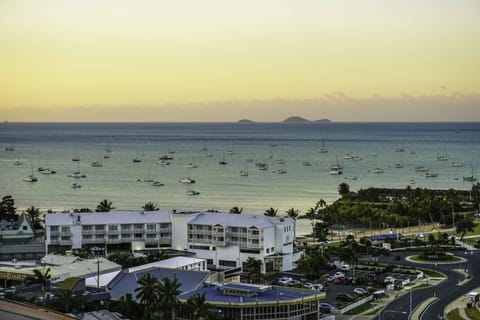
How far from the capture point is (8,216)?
241ft

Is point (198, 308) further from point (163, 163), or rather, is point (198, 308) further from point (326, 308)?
point (163, 163)

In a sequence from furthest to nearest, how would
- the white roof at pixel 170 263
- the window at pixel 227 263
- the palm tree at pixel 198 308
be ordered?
the window at pixel 227 263 < the white roof at pixel 170 263 < the palm tree at pixel 198 308

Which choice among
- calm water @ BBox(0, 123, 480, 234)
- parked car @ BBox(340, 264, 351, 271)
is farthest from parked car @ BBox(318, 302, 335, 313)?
calm water @ BBox(0, 123, 480, 234)

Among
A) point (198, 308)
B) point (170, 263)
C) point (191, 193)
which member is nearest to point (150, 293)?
point (198, 308)

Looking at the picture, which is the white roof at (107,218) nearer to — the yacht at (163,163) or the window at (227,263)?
the window at (227,263)

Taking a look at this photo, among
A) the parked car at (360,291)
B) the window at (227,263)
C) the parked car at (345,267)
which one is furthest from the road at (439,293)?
the window at (227,263)

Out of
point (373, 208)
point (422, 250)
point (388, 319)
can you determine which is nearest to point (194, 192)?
point (373, 208)

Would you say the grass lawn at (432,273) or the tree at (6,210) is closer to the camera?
the grass lawn at (432,273)

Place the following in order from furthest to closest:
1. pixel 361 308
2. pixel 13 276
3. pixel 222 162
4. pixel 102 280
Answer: pixel 222 162
pixel 13 276
pixel 102 280
pixel 361 308

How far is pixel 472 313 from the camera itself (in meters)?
41.9

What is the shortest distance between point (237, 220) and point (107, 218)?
424 inches

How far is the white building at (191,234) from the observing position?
182ft

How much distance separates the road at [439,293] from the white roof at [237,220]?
10.2m

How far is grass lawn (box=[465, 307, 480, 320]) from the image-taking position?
41125 mm
